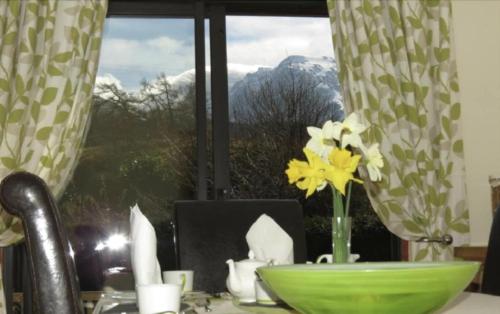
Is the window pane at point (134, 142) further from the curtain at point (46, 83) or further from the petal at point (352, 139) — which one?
the petal at point (352, 139)

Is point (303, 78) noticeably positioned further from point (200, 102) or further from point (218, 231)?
point (218, 231)

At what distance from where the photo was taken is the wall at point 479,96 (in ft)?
12.0

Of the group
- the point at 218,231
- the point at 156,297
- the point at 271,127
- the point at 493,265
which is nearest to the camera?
the point at 156,297

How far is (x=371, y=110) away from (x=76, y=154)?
1.45 meters

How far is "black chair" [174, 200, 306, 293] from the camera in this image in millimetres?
2375

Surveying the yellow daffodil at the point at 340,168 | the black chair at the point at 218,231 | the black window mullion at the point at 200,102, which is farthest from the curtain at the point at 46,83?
the yellow daffodil at the point at 340,168

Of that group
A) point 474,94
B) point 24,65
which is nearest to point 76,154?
point 24,65

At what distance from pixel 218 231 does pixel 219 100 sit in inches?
55.1

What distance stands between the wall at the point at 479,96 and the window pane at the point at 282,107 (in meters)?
0.52

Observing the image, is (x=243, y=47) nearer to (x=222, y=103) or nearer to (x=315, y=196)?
(x=222, y=103)

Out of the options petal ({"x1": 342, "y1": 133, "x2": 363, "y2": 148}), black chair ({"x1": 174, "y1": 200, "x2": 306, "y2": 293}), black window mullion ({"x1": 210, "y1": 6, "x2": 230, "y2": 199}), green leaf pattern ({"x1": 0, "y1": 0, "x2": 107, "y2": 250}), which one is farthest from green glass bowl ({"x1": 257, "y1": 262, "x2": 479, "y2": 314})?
black window mullion ({"x1": 210, "y1": 6, "x2": 230, "y2": 199})

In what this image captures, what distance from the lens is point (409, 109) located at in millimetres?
3564

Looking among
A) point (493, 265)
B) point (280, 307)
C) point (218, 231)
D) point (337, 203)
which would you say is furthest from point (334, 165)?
point (218, 231)

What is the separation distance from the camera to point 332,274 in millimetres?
1033
